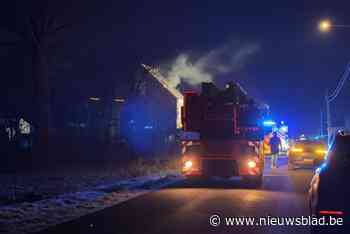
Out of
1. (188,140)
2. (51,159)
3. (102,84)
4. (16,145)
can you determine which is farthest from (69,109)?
(188,140)

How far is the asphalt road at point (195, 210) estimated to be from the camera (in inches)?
438

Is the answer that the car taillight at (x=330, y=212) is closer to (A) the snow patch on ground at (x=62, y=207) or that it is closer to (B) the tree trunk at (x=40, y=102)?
(A) the snow patch on ground at (x=62, y=207)

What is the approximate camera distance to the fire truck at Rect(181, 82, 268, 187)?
20.1 meters

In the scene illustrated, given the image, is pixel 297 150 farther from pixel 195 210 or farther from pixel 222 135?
pixel 195 210

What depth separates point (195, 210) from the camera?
44.8 feet

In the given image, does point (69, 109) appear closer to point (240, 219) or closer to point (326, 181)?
point (240, 219)

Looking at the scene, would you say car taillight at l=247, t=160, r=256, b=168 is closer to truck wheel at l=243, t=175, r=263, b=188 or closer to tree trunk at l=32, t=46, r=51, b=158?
truck wheel at l=243, t=175, r=263, b=188

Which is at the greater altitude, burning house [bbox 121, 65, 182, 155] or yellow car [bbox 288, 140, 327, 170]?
burning house [bbox 121, 65, 182, 155]

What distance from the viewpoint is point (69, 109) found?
45906 millimetres

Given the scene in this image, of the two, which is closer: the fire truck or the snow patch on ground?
the snow patch on ground

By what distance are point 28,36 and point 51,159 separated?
646 centimetres

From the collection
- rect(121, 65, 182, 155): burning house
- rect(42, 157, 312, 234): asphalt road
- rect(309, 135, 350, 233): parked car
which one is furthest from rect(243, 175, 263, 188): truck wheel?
rect(121, 65, 182, 155): burning house

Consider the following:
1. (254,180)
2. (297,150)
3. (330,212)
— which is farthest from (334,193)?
(297,150)

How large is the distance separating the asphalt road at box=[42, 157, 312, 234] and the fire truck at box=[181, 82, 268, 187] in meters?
0.60
